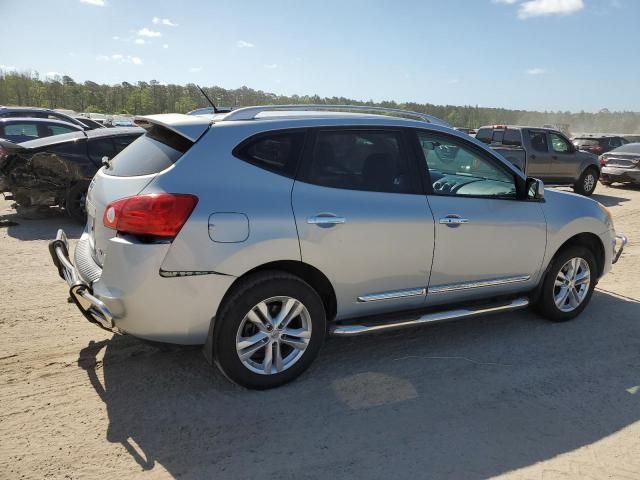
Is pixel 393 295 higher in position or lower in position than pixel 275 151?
lower

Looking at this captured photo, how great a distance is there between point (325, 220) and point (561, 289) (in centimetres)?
268

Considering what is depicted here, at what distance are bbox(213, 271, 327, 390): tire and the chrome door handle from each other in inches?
15.2

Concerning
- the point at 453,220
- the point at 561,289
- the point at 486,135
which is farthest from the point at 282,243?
the point at 486,135

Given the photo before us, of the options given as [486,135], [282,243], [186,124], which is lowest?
[282,243]

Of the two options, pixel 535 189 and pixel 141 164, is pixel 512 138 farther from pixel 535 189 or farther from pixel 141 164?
pixel 141 164

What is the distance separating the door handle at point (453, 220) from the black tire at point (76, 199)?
6.15 metres

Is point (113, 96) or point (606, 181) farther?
point (113, 96)

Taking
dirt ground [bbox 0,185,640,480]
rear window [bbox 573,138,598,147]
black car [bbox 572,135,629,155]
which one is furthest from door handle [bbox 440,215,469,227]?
rear window [bbox 573,138,598,147]

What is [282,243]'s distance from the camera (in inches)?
127

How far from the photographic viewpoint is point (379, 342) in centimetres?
428

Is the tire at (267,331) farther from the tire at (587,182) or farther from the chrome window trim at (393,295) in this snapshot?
the tire at (587,182)

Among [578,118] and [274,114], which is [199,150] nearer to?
[274,114]

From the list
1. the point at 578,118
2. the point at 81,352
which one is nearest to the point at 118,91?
the point at 81,352

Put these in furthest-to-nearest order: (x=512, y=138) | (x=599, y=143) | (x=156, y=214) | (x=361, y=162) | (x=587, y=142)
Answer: (x=587, y=142) → (x=599, y=143) → (x=512, y=138) → (x=361, y=162) → (x=156, y=214)
